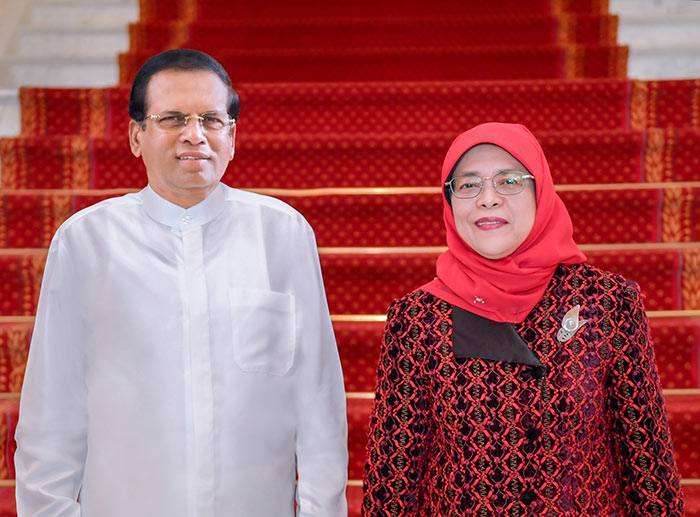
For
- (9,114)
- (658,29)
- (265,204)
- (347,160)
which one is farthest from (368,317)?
(658,29)

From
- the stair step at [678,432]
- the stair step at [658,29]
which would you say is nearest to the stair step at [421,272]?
the stair step at [678,432]

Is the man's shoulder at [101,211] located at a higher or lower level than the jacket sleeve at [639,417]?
higher

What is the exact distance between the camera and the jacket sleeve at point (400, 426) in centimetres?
122

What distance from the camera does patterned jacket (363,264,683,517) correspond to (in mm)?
1161

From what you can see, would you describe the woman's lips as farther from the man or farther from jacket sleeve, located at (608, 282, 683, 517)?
the man

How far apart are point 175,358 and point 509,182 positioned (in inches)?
26.0

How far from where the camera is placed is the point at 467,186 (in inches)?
49.2

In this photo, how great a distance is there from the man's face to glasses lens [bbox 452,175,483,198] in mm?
420

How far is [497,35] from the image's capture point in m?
3.33

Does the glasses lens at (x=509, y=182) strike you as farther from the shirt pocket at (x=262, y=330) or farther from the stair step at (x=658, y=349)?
the stair step at (x=658, y=349)

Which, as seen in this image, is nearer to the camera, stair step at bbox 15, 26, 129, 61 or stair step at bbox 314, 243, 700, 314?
stair step at bbox 314, 243, 700, 314

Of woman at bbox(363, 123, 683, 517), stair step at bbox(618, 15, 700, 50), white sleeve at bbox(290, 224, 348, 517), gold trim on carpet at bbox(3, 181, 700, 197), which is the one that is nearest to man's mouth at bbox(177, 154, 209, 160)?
white sleeve at bbox(290, 224, 348, 517)

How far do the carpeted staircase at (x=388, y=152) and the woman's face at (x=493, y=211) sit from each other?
91cm

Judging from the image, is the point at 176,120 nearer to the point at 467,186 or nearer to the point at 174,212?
the point at 174,212
